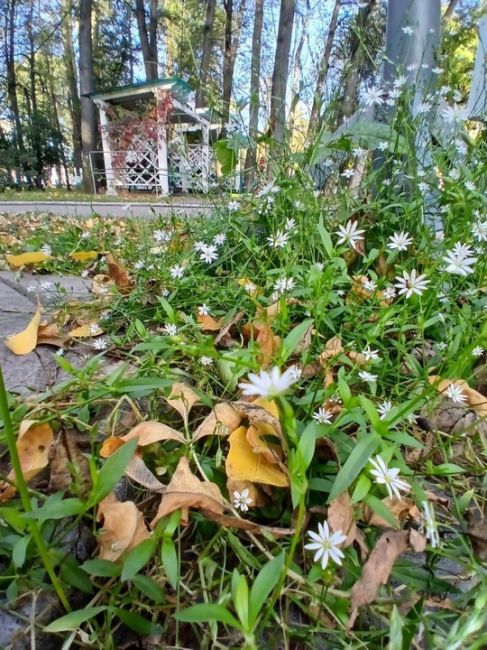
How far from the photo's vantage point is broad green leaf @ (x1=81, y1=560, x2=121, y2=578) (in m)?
0.44

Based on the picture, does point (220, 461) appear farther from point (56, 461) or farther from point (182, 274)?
point (182, 274)

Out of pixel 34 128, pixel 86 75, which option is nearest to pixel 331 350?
pixel 86 75

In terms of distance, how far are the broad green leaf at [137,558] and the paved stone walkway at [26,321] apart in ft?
1.22

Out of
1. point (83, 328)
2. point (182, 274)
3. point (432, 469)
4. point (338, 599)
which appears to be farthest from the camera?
point (182, 274)

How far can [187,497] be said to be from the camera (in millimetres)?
483

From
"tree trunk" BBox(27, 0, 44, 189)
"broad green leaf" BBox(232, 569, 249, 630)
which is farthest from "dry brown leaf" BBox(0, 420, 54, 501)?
"tree trunk" BBox(27, 0, 44, 189)

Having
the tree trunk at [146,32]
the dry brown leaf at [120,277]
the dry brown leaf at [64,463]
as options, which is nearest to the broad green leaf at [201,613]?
the dry brown leaf at [64,463]

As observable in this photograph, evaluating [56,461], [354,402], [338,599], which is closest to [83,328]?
[56,461]

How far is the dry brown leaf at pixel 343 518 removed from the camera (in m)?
0.47

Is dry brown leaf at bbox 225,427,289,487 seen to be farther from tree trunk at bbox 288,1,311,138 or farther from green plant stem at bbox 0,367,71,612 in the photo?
tree trunk at bbox 288,1,311,138

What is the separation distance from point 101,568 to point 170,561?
73 mm

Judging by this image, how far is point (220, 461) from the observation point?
22.5 inches

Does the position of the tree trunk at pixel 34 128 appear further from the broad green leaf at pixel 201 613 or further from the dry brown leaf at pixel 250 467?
the broad green leaf at pixel 201 613

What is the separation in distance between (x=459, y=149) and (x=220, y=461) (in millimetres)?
1024
